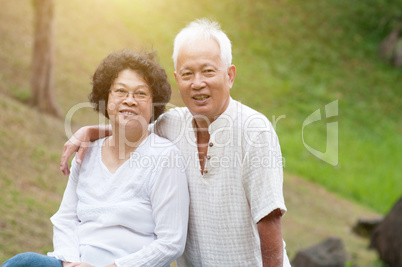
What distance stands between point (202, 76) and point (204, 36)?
0.65 feet

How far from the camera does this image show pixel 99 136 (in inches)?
120

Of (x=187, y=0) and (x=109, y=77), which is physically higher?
(x=187, y=0)

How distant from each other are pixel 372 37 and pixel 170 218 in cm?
1734

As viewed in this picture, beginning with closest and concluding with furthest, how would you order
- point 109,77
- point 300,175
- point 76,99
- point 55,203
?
1. point 109,77
2. point 55,203
3. point 76,99
4. point 300,175

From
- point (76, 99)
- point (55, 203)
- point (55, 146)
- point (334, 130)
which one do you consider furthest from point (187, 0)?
point (55, 203)

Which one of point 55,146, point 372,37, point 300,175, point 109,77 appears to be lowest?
point 300,175

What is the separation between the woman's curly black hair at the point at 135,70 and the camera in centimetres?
277

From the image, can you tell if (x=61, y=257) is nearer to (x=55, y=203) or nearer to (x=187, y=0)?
(x=55, y=203)

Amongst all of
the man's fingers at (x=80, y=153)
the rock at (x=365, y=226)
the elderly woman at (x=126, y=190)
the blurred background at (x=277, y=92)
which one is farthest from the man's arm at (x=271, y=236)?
the rock at (x=365, y=226)

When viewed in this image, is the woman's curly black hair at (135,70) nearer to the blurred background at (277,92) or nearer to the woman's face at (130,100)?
the woman's face at (130,100)

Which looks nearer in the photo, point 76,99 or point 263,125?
point 263,125

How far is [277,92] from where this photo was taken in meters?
14.5

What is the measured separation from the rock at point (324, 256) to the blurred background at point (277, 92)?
0.61m

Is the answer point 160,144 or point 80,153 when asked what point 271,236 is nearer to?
point 160,144
